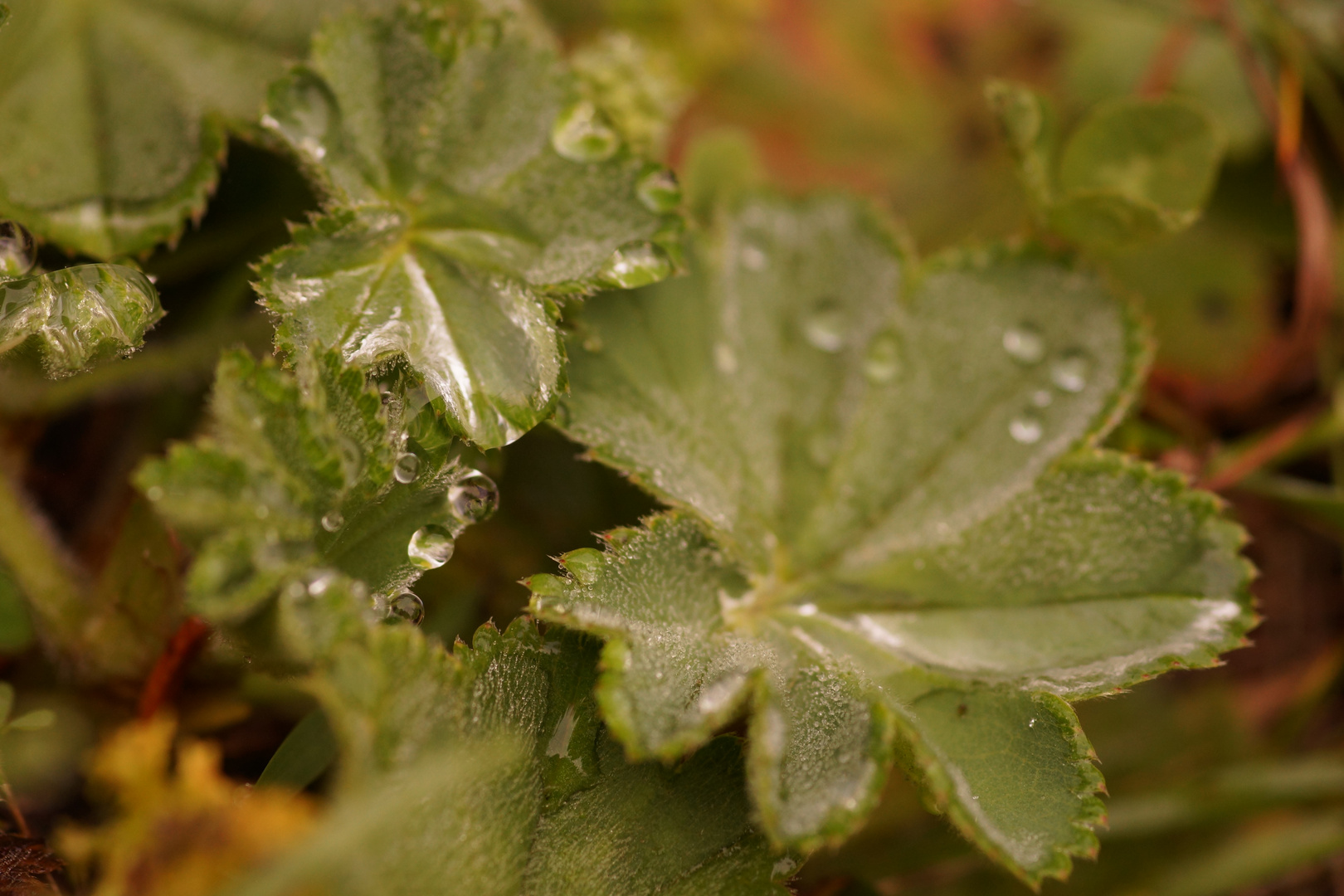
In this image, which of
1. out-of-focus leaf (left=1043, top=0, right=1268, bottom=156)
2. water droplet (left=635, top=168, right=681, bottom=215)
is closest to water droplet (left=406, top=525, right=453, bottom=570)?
water droplet (left=635, top=168, right=681, bottom=215)

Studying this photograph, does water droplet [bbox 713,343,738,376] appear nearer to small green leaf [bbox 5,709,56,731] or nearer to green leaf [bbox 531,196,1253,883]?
green leaf [bbox 531,196,1253,883]

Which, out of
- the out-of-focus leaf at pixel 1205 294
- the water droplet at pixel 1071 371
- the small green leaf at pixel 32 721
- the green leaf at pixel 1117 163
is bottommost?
the out-of-focus leaf at pixel 1205 294

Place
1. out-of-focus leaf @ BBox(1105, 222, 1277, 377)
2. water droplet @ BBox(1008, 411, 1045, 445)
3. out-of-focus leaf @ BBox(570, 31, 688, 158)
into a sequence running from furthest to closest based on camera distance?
out-of-focus leaf @ BBox(1105, 222, 1277, 377)
out-of-focus leaf @ BBox(570, 31, 688, 158)
water droplet @ BBox(1008, 411, 1045, 445)

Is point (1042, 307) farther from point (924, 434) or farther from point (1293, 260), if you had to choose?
point (1293, 260)

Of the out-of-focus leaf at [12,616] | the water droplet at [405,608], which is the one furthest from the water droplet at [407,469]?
the out-of-focus leaf at [12,616]

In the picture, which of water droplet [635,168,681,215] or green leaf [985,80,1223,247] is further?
green leaf [985,80,1223,247]

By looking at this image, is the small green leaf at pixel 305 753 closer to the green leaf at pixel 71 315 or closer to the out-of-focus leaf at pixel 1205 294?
the green leaf at pixel 71 315

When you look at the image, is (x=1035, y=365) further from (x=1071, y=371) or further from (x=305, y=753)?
(x=305, y=753)
